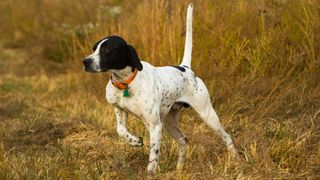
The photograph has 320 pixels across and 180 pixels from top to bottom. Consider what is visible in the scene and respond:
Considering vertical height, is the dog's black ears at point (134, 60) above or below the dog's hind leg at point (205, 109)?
above

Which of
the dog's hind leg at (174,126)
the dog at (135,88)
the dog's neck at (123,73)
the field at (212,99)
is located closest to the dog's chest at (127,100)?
the dog at (135,88)

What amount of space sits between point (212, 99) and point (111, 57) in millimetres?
2615

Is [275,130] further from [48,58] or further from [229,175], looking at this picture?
[48,58]

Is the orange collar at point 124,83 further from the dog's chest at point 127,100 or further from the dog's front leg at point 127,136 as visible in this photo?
the dog's front leg at point 127,136

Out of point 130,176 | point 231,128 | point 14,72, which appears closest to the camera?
point 130,176

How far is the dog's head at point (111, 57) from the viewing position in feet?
17.1

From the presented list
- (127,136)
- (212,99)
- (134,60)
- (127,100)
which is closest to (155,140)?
(127,136)

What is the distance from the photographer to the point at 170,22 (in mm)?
8445

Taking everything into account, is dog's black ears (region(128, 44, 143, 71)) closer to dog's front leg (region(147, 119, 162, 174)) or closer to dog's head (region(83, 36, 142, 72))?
dog's head (region(83, 36, 142, 72))

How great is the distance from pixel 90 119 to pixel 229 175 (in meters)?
2.89

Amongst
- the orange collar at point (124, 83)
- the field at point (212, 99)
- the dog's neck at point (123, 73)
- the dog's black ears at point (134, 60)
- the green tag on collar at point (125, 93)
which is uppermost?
the dog's black ears at point (134, 60)

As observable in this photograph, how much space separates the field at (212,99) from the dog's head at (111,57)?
30.2 inches

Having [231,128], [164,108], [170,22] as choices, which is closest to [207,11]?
[170,22]

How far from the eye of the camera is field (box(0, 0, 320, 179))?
532 cm
